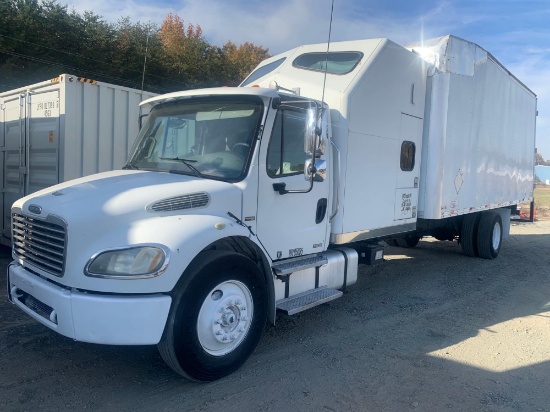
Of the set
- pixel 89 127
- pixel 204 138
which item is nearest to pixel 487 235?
pixel 204 138

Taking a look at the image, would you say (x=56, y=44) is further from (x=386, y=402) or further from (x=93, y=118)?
(x=386, y=402)

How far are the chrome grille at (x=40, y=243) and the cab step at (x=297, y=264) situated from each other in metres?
1.95

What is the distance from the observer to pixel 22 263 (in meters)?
4.16

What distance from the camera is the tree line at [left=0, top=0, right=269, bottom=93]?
22.9 metres

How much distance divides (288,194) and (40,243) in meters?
2.26

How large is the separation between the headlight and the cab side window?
1.48 metres

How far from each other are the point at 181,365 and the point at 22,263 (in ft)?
5.55

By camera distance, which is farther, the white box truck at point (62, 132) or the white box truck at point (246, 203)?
the white box truck at point (62, 132)

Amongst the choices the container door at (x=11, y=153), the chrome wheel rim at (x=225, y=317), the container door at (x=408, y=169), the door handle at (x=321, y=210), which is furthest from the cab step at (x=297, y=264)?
the container door at (x=11, y=153)

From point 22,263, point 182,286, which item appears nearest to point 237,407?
point 182,286

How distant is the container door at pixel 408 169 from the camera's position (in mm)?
6500

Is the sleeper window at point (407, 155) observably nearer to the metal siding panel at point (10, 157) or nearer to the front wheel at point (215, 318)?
the front wheel at point (215, 318)

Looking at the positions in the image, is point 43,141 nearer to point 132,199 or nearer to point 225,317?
point 132,199

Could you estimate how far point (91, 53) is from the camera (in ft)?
85.4
